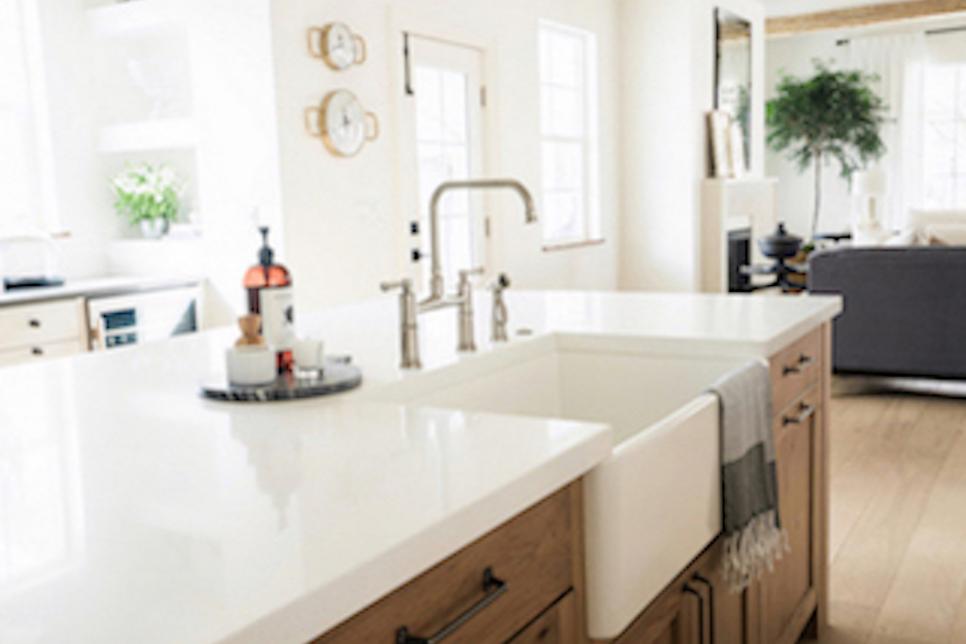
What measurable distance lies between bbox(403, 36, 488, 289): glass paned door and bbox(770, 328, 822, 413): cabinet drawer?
3317 mm

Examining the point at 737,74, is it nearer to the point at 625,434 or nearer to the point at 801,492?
the point at 801,492

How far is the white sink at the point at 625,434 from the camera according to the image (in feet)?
4.14

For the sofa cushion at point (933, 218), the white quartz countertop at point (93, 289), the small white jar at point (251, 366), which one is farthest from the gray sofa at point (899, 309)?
the small white jar at point (251, 366)

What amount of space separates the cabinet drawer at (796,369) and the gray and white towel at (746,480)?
0.21 meters

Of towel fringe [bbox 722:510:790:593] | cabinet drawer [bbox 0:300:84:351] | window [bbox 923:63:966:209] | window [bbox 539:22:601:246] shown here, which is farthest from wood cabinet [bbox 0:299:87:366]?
window [bbox 923:63:966:209]

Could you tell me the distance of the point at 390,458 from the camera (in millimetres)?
1149

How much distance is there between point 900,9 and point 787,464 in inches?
346

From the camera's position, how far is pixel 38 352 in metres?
4.05

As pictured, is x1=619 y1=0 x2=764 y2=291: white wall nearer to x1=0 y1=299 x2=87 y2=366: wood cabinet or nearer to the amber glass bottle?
x1=0 y1=299 x2=87 y2=366: wood cabinet

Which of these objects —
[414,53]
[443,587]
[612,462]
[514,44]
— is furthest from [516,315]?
[514,44]

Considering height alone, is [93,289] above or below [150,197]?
below

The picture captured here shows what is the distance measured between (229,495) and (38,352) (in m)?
3.41

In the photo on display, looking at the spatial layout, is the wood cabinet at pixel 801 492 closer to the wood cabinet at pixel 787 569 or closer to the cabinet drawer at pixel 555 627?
the wood cabinet at pixel 787 569

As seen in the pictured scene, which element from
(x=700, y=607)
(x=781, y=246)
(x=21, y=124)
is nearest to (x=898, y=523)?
(x=700, y=607)
